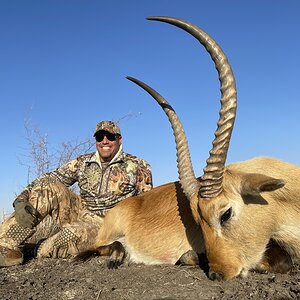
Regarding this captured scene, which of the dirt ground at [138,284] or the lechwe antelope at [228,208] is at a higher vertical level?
the lechwe antelope at [228,208]

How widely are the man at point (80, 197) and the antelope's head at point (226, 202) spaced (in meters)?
2.43

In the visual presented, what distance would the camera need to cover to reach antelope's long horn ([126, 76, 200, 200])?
443 centimetres

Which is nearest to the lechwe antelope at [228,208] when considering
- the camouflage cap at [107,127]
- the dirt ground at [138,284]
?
the dirt ground at [138,284]

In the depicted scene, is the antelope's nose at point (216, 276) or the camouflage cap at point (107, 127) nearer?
the antelope's nose at point (216, 276)

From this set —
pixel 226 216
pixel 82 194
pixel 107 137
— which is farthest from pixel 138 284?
pixel 107 137

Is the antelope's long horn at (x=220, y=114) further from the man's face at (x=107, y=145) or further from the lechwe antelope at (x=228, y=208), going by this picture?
the man's face at (x=107, y=145)

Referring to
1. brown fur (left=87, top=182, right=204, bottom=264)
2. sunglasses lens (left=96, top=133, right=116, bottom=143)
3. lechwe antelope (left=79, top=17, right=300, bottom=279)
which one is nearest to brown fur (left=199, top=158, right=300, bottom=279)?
lechwe antelope (left=79, top=17, right=300, bottom=279)

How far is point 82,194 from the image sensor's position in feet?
21.7

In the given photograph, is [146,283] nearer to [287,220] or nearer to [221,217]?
[221,217]

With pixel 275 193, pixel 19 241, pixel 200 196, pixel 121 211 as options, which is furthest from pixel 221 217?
pixel 19 241

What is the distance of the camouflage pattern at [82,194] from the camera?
19.1 feet

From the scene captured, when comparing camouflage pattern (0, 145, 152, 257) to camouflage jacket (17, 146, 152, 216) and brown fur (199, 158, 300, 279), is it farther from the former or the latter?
brown fur (199, 158, 300, 279)

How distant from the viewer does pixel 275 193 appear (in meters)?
4.24

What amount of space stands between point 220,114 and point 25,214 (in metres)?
2.98
